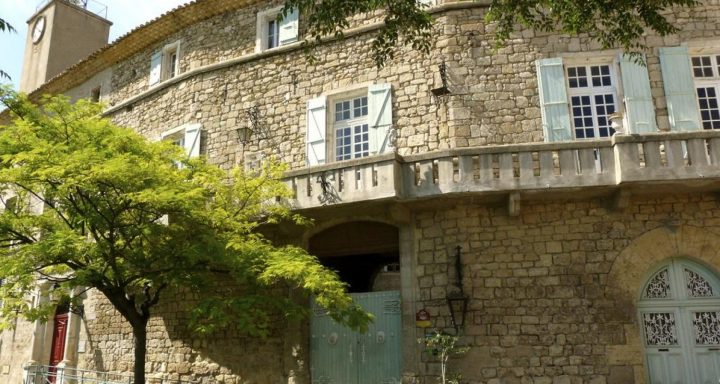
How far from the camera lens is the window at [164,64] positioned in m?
15.2

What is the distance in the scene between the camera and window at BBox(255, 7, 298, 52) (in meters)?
13.2

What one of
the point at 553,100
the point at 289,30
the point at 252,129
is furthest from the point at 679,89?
the point at 252,129

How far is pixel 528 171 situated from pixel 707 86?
408 cm

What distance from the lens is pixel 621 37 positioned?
7898 millimetres

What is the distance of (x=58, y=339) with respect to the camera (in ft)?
53.0

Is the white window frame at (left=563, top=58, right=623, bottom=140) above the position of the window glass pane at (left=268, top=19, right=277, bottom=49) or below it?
below

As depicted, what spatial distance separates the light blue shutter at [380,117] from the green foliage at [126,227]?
2645 millimetres

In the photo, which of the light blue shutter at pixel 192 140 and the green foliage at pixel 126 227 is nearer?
the green foliage at pixel 126 227

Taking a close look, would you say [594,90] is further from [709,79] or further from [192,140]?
[192,140]

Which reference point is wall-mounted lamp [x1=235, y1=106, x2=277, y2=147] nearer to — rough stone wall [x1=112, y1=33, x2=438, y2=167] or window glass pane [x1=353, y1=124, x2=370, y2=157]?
rough stone wall [x1=112, y1=33, x2=438, y2=167]

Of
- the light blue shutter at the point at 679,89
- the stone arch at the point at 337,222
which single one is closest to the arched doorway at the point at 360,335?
the stone arch at the point at 337,222


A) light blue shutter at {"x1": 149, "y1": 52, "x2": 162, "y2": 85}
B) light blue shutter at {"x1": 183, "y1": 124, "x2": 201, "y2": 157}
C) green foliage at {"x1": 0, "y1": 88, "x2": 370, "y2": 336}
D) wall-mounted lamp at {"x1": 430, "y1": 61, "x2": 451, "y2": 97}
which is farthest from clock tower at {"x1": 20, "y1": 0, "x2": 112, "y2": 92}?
wall-mounted lamp at {"x1": 430, "y1": 61, "x2": 451, "y2": 97}

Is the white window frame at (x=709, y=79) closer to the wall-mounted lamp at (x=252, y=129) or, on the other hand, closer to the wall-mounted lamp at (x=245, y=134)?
the wall-mounted lamp at (x=252, y=129)

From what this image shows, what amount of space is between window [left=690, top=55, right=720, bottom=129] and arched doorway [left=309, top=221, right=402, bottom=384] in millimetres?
5973
